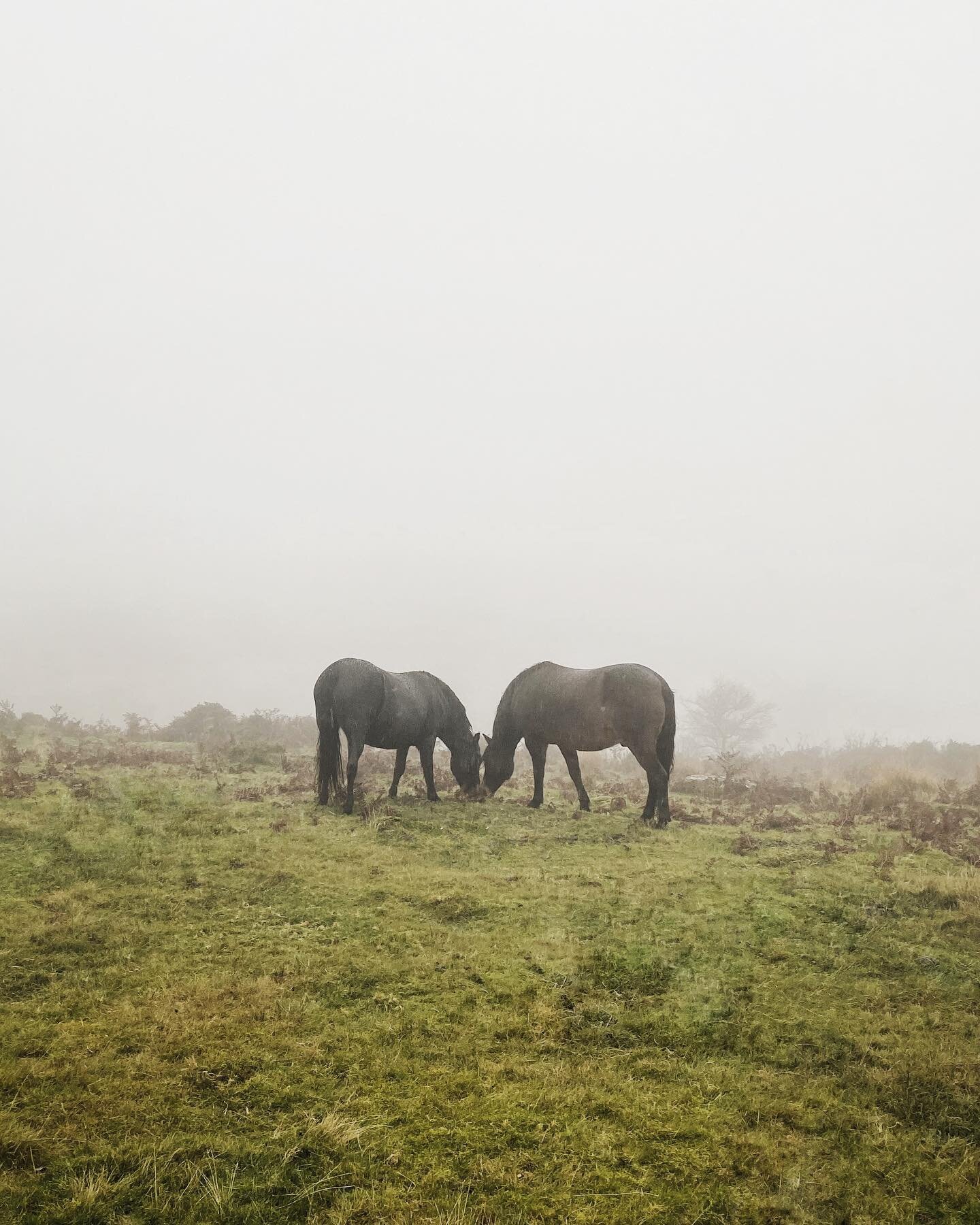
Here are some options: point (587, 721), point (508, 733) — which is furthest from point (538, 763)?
point (587, 721)

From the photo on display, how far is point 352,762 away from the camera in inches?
482

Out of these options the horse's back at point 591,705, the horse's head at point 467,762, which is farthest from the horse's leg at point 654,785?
the horse's head at point 467,762

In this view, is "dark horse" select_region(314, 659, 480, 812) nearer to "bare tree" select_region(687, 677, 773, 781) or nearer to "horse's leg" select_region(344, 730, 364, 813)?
"horse's leg" select_region(344, 730, 364, 813)

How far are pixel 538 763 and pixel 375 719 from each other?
383cm

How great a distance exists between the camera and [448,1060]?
403 centimetres

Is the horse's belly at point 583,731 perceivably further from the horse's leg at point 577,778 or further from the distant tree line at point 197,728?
the distant tree line at point 197,728

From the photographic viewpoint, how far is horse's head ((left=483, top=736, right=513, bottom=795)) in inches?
595

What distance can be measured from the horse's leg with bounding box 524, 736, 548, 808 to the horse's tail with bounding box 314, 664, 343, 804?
4099mm

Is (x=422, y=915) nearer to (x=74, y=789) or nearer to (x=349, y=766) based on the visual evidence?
(x=349, y=766)

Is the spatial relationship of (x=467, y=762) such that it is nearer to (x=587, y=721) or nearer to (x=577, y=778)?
(x=577, y=778)

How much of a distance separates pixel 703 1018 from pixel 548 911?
2440 mm

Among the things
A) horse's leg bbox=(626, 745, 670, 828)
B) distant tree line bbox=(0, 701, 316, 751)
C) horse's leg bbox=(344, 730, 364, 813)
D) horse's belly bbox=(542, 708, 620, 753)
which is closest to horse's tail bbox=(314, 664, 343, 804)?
horse's leg bbox=(344, 730, 364, 813)

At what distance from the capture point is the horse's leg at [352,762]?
39.1 ft

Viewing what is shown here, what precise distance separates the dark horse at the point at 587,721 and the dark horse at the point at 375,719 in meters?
1.20
